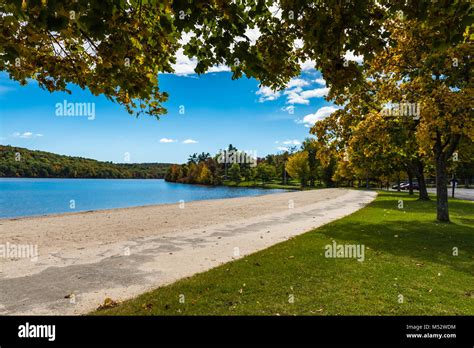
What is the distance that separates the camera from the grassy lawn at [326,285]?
224 inches

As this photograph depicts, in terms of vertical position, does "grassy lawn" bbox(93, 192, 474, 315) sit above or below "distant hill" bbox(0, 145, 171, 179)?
below

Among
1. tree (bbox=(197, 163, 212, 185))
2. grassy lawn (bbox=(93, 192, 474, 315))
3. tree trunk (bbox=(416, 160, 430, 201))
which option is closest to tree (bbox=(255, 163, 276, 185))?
tree (bbox=(197, 163, 212, 185))

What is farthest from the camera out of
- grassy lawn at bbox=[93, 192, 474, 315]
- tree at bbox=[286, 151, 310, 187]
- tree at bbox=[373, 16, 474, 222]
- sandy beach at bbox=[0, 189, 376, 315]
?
tree at bbox=[286, 151, 310, 187]

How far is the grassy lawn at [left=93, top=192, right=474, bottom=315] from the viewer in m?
5.68

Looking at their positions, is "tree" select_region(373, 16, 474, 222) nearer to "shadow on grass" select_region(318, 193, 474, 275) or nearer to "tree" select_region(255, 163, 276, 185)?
"shadow on grass" select_region(318, 193, 474, 275)

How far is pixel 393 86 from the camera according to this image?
51.1 ft

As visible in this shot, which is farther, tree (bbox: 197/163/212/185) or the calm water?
tree (bbox: 197/163/212/185)

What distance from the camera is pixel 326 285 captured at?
6.93m

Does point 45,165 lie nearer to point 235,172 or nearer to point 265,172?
point 235,172

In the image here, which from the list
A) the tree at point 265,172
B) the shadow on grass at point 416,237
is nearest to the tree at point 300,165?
the tree at point 265,172

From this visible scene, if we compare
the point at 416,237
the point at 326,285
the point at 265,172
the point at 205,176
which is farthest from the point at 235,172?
the point at 326,285

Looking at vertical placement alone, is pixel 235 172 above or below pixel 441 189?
above
